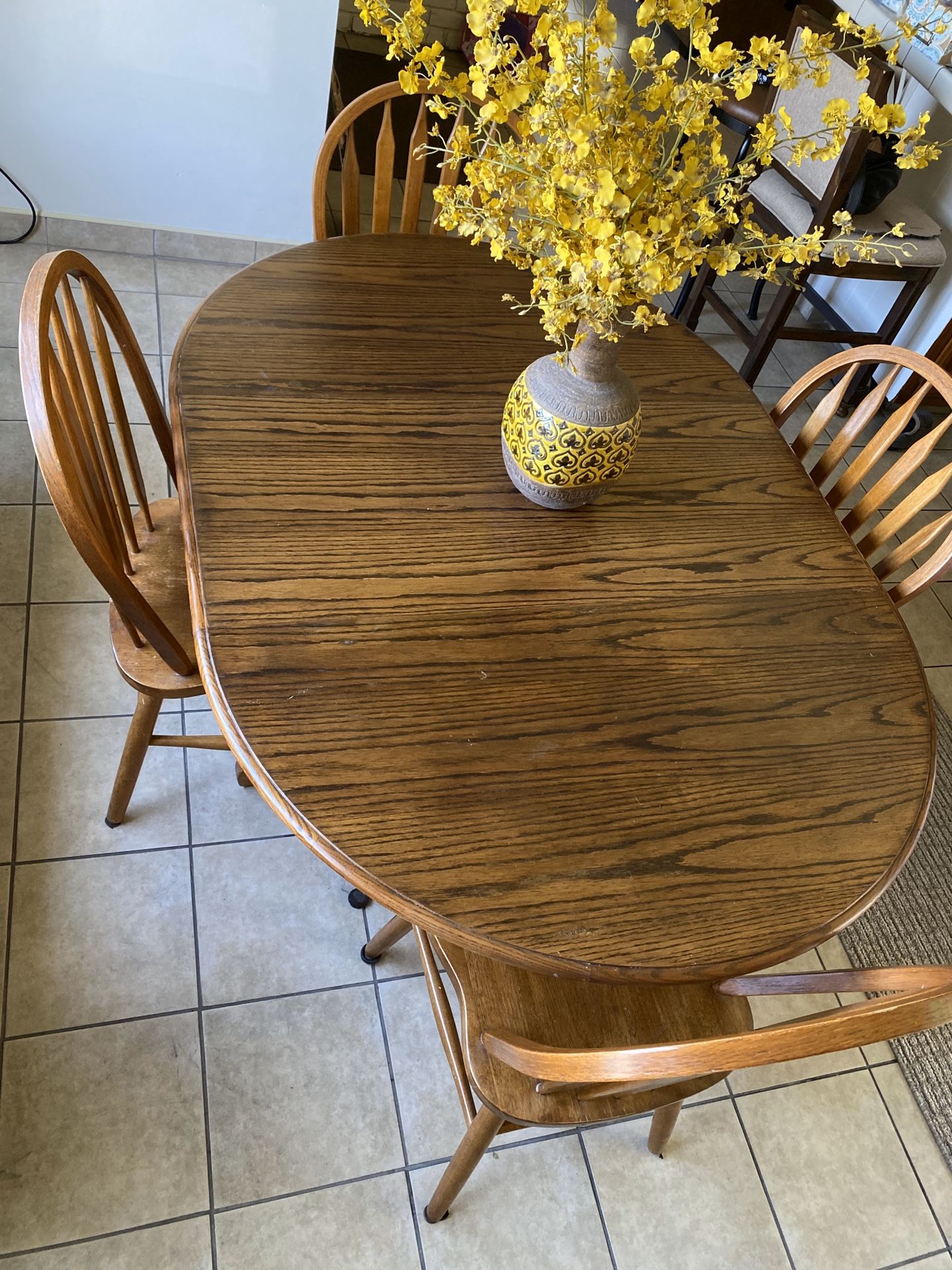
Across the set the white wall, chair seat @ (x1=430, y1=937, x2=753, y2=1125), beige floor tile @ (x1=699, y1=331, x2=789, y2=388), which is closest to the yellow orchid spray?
chair seat @ (x1=430, y1=937, x2=753, y2=1125)

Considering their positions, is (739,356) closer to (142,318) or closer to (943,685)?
(943,685)

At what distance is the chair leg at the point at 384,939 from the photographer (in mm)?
1483

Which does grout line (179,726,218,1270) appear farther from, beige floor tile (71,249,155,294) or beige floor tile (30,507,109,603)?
beige floor tile (71,249,155,294)

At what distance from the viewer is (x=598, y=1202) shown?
4.83ft

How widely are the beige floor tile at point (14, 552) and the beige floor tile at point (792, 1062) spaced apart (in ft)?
5.59

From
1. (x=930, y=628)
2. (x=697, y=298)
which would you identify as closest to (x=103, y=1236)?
(x=930, y=628)

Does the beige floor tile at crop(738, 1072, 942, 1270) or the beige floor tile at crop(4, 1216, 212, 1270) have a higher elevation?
the beige floor tile at crop(738, 1072, 942, 1270)

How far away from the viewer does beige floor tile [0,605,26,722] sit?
179 centimetres

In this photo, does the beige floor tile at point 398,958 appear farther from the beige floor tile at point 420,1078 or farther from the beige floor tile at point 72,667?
the beige floor tile at point 72,667

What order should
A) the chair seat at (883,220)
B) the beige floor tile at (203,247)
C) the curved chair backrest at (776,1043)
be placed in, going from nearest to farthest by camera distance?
the curved chair backrest at (776,1043) → the chair seat at (883,220) → the beige floor tile at (203,247)

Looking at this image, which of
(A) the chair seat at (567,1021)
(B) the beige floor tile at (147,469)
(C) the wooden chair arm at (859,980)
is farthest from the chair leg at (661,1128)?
(B) the beige floor tile at (147,469)

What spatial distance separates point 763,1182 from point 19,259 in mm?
2860

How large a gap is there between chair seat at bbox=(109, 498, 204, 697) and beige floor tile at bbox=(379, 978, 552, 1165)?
670 millimetres

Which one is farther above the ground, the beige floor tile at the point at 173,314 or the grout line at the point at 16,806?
A: the beige floor tile at the point at 173,314
